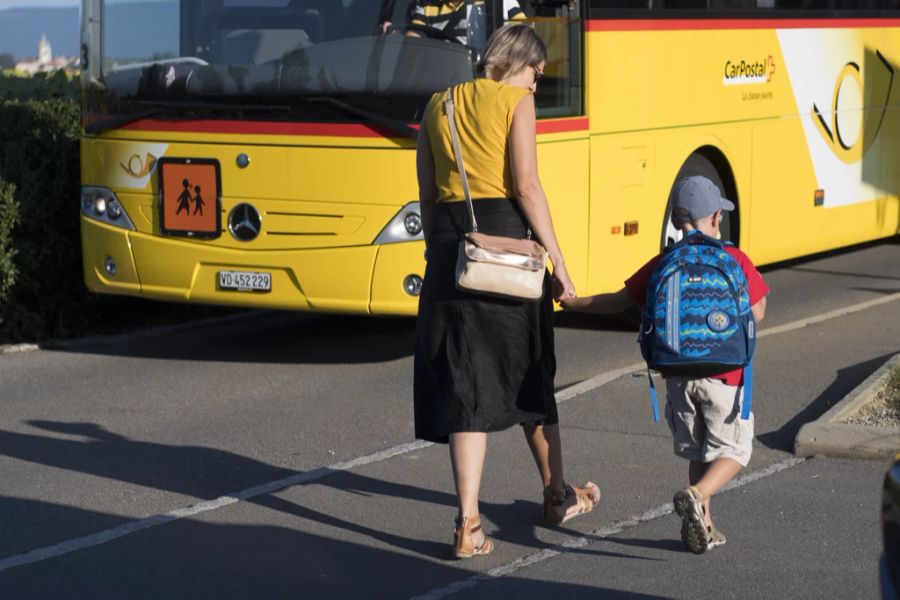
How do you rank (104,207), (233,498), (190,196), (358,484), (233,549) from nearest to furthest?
Result: (233,549) < (233,498) < (358,484) < (190,196) < (104,207)

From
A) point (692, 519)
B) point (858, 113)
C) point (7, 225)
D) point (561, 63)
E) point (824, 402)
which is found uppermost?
point (561, 63)

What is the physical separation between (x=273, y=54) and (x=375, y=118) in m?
0.86

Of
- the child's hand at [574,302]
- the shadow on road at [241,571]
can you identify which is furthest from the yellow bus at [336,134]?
the child's hand at [574,302]

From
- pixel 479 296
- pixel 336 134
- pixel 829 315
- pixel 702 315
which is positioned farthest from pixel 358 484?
pixel 829 315

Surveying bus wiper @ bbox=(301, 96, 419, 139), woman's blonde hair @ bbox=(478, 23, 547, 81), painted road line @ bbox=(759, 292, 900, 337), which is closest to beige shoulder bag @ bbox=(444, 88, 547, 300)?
woman's blonde hair @ bbox=(478, 23, 547, 81)

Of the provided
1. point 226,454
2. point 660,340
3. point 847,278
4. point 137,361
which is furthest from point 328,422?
point 847,278

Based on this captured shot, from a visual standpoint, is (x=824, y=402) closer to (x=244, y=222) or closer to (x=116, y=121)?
(x=244, y=222)

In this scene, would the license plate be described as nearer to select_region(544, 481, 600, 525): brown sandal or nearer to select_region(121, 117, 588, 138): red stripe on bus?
select_region(121, 117, 588, 138): red stripe on bus

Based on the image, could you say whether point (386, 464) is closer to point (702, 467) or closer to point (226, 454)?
point (226, 454)

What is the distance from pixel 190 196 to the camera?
966cm

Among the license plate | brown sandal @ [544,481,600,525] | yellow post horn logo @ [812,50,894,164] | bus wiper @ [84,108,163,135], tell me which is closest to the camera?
brown sandal @ [544,481,600,525]

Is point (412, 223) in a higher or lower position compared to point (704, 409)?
higher

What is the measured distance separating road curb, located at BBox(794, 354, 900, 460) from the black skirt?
74.0 inches

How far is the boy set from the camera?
221 inches
